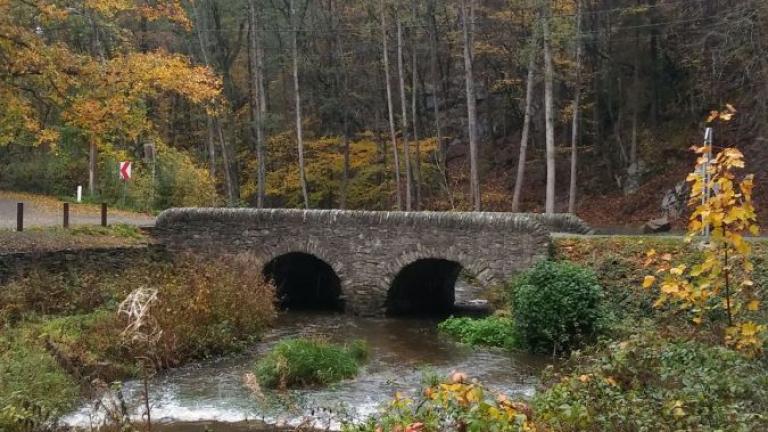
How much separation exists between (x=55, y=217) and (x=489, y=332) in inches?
511

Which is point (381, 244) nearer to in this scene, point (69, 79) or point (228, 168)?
point (69, 79)

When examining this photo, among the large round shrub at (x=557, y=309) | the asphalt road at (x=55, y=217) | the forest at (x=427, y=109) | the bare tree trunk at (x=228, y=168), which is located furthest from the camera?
the bare tree trunk at (x=228, y=168)

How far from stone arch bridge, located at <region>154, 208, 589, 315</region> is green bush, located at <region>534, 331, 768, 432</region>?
296 inches

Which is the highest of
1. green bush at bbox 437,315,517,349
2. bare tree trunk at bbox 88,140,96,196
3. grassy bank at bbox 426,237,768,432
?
bare tree trunk at bbox 88,140,96,196

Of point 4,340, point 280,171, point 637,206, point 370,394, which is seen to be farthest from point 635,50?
point 4,340

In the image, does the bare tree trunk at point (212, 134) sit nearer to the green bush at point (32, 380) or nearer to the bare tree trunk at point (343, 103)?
the bare tree trunk at point (343, 103)

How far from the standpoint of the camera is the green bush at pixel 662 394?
5.81 metres

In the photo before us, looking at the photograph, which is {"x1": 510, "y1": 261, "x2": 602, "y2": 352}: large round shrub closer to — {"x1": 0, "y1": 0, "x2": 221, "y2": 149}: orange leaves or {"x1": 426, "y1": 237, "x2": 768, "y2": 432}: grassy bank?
{"x1": 426, "y1": 237, "x2": 768, "y2": 432}: grassy bank

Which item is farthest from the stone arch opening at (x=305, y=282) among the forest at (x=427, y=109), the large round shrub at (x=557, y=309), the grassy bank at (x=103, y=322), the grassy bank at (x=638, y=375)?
the large round shrub at (x=557, y=309)

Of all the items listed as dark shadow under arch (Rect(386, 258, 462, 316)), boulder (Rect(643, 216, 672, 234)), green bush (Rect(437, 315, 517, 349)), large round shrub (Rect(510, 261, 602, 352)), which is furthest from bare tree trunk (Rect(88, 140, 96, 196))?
large round shrub (Rect(510, 261, 602, 352))

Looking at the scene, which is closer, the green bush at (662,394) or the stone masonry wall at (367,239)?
the green bush at (662,394)

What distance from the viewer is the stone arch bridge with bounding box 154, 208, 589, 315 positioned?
52.4ft

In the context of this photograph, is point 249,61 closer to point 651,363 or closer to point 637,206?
point 637,206

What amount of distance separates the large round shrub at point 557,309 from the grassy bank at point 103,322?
461cm
